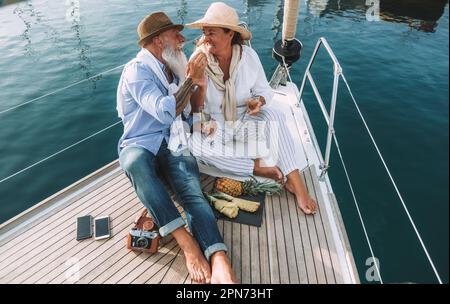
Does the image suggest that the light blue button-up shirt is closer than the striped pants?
Yes

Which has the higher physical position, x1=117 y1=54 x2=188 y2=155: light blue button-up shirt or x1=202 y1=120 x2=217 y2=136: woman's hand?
x1=117 y1=54 x2=188 y2=155: light blue button-up shirt

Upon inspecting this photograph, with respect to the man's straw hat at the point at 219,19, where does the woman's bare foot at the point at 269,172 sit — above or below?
below

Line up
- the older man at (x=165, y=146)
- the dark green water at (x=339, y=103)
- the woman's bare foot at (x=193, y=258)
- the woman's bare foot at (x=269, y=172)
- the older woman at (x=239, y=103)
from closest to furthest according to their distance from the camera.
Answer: the woman's bare foot at (x=193, y=258)
the older man at (x=165, y=146)
the older woman at (x=239, y=103)
the woman's bare foot at (x=269, y=172)
the dark green water at (x=339, y=103)

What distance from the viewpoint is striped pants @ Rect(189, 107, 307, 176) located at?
339 cm

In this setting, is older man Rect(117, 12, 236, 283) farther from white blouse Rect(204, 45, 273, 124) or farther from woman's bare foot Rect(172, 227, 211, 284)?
white blouse Rect(204, 45, 273, 124)

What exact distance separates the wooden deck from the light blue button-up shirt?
2.50 ft

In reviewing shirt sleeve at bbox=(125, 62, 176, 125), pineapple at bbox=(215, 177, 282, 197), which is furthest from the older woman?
shirt sleeve at bbox=(125, 62, 176, 125)

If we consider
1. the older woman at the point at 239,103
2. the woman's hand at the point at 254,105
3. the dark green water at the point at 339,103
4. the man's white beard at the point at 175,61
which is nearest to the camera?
the man's white beard at the point at 175,61

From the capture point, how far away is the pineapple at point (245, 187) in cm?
332

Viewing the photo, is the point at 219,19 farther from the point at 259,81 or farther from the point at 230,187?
the point at 230,187

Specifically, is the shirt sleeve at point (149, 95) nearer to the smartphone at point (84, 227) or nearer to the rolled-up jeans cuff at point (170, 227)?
the rolled-up jeans cuff at point (170, 227)

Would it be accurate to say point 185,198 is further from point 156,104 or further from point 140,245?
point 156,104

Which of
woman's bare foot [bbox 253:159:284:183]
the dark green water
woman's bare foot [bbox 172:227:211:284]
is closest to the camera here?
woman's bare foot [bbox 172:227:211:284]

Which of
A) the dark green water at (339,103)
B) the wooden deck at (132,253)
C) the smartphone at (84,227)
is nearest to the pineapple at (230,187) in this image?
the wooden deck at (132,253)
